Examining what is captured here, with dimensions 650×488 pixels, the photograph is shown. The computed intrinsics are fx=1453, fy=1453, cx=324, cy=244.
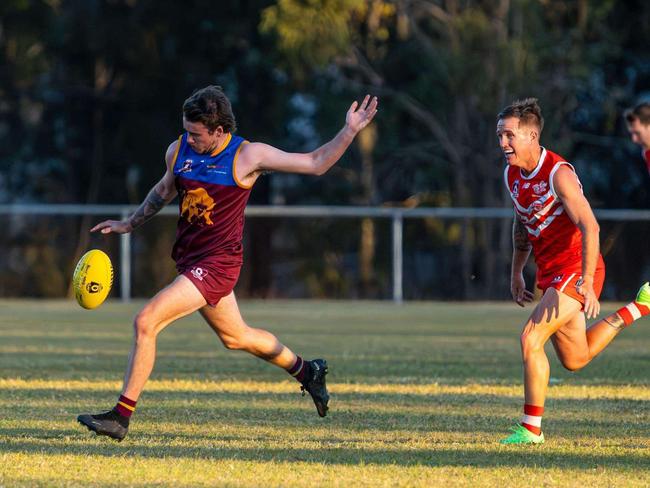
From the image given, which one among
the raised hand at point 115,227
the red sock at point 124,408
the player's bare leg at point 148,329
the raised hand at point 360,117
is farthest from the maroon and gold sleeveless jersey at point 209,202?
the red sock at point 124,408

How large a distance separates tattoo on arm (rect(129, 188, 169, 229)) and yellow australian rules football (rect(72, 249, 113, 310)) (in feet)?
1.10

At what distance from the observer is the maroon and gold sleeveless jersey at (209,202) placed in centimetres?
853

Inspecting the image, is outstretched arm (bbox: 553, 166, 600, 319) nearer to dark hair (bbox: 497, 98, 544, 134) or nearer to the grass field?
dark hair (bbox: 497, 98, 544, 134)

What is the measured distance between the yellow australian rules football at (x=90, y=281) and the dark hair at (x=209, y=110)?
50.0 inches

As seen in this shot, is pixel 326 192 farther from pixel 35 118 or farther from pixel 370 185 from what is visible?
pixel 35 118

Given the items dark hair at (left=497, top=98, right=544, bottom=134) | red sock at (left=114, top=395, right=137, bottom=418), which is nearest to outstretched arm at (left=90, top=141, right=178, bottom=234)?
red sock at (left=114, top=395, right=137, bottom=418)

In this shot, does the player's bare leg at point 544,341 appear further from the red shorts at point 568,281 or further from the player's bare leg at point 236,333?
the player's bare leg at point 236,333

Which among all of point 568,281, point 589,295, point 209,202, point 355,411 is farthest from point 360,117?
point 355,411

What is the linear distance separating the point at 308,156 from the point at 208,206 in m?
0.67

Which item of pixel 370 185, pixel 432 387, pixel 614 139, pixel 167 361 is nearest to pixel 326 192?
pixel 370 185

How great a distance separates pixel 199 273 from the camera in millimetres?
8477

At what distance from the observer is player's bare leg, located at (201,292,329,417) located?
29.1ft

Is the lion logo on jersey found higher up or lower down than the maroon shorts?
higher up

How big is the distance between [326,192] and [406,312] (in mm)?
11722
